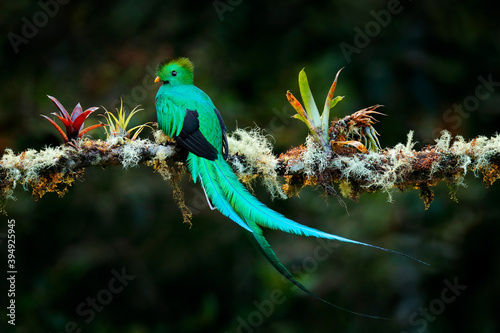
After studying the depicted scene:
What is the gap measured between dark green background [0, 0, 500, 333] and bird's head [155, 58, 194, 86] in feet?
7.47

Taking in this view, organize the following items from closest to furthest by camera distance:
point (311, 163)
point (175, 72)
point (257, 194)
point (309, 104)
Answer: point (311, 163)
point (309, 104)
point (175, 72)
point (257, 194)

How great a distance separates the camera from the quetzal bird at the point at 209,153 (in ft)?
6.55

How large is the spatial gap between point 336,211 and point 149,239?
6.40 ft

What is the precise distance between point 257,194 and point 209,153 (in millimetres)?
3205

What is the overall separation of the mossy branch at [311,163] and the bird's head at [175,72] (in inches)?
20.6

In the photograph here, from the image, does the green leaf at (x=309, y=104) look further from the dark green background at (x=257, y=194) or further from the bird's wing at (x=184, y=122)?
the dark green background at (x=257, y=194)

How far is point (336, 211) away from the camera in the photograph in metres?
5.35

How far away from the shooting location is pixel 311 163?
2.29m

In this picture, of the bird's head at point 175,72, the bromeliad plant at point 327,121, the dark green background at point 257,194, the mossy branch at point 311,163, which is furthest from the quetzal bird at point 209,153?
the dark green background at point 257,194

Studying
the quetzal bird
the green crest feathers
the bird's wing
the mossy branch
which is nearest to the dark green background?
the green crest feathers

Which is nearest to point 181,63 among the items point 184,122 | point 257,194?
point 184,122

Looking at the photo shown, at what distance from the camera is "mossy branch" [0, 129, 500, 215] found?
7.25ft

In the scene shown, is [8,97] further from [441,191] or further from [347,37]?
[441,191]

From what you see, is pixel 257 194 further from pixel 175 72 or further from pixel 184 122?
pixel 184 122
